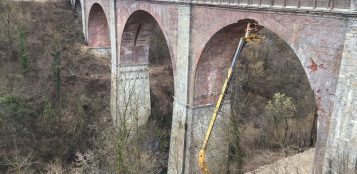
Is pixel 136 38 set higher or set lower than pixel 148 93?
higher

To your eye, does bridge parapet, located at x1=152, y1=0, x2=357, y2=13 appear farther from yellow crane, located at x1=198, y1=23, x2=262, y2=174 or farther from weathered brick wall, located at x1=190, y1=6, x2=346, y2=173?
yellow crane, located at x1=198, y1=23, x2=262, y2=174

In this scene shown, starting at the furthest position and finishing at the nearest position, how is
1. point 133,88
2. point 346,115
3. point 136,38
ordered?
point 133,88 < point 136,38 < point 346,115

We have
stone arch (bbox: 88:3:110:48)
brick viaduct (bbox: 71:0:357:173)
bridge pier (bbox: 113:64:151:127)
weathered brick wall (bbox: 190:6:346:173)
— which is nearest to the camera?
brick viaduct (bbox: 71:0:357:173)

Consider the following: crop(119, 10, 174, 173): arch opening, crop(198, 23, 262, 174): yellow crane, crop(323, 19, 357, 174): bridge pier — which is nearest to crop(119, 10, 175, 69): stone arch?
crop(119, 10, 174, 173): arch opening

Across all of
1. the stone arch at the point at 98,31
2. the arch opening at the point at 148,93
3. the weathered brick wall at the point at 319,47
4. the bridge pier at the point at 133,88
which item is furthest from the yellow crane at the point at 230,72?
the stone arch at the point at 98,31

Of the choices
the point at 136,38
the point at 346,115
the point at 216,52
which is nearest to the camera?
the point at 346,115

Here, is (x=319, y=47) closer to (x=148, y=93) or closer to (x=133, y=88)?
(x=133, y=88)

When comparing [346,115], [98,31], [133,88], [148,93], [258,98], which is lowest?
[258,98]

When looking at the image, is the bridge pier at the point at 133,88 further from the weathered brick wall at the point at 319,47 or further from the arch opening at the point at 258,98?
the weathered brick wall at the point at 319,47

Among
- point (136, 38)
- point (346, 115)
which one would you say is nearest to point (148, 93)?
point (136, 38)
